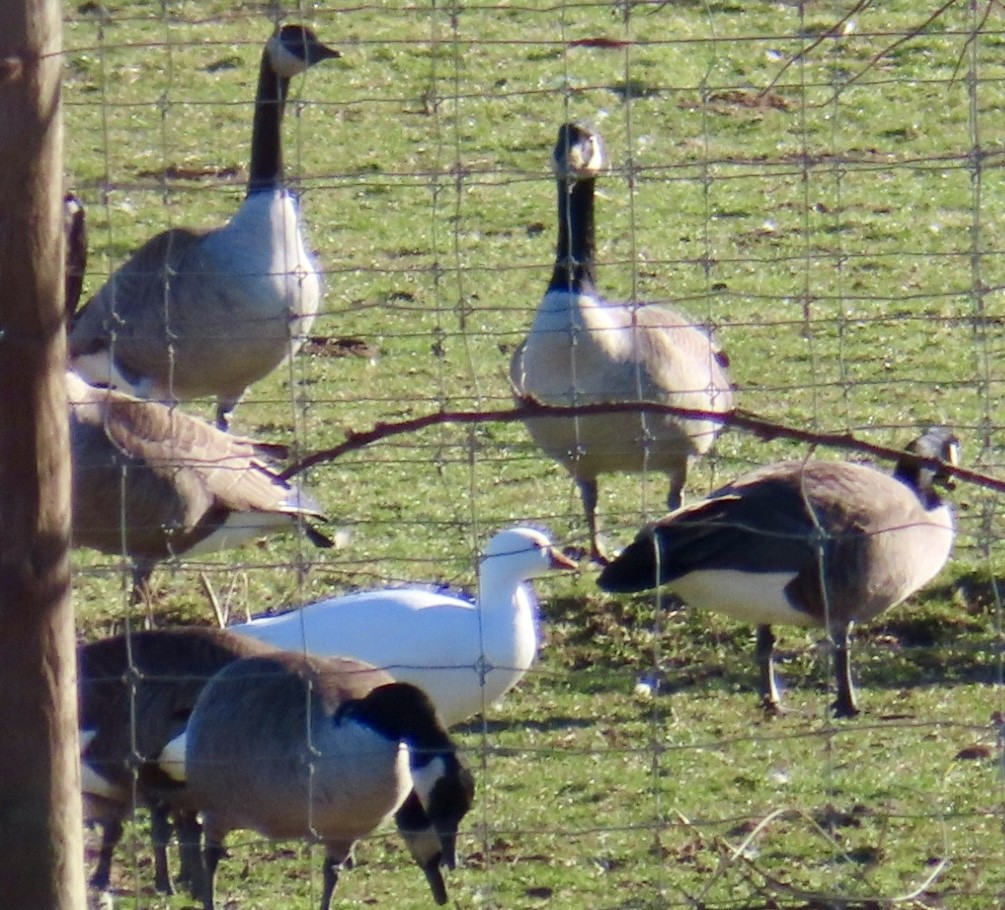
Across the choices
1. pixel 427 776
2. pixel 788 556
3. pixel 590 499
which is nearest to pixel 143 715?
pixel 427 776

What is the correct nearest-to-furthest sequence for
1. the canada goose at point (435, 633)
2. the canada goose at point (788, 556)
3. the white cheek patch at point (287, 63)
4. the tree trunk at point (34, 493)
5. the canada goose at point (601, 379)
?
the tree trunk at point (34, 493), the canada goose at point (435, 633), the canada goose at point (788, 556), the canada goose at point (601, 379), the white cheek patch at point (287, 63)

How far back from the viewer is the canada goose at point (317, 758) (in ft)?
13.6

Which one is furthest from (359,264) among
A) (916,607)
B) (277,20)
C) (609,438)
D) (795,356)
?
(277,20)

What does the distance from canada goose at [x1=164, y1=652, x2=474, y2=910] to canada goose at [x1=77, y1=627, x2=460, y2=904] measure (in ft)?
0.30

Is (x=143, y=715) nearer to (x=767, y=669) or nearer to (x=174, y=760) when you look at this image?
(x=174, y=760)

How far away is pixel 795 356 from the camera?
852 centimetres

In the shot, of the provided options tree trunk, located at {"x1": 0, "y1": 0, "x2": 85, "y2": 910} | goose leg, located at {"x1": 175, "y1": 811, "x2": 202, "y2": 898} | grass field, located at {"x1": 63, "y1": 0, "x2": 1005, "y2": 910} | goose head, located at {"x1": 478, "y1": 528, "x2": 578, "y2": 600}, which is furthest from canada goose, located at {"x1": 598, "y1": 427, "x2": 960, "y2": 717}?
tree trunk, located at {"x1": 0, "y1": 0, "x2": 85, "y2": 910}

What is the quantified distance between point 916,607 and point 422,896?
2.29 m

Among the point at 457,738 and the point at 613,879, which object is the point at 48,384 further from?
the point at 457,738

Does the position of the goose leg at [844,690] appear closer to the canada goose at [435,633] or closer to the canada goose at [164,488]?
the canada goose at [435,633]

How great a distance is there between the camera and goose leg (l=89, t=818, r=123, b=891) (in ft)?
14.2

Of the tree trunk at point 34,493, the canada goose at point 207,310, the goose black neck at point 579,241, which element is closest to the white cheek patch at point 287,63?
the canada goose at point 207,310

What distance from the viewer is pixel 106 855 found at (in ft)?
14.3

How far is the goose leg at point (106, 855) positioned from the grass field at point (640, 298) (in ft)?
0.23
